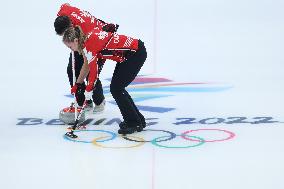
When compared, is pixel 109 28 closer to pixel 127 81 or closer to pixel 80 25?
pixel 80 25

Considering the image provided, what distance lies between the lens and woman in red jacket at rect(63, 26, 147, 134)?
12.1ft

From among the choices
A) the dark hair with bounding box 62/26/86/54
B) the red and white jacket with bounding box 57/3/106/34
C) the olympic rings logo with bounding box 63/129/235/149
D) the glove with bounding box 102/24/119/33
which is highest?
the red and white jacket with bounding box 57/3/106/34

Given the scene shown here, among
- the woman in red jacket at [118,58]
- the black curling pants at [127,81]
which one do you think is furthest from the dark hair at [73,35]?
the black curling pants at [127,81]

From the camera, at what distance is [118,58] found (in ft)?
12.7

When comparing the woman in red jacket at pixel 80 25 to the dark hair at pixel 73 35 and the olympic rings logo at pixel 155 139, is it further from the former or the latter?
the olympic rings logo at pixel 155 139

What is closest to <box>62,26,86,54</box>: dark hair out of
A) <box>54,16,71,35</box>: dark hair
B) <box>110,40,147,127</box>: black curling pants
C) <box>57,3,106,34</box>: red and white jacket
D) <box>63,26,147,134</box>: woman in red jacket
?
<box>63,26,147,134</box>: woman in red jacket

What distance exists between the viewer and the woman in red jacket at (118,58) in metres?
3.69

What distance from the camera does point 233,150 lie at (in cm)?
345

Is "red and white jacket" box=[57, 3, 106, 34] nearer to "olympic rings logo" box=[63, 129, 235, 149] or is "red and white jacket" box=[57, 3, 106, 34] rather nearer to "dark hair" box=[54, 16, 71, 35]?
"dark hair" box=[54, 16, 71, 35]

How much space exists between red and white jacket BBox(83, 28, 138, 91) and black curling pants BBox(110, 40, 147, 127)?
0.15 feet

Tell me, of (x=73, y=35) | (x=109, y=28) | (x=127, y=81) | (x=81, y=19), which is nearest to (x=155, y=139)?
(x=127, y=81)

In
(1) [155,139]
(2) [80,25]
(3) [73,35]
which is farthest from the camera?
(2) [80,25]

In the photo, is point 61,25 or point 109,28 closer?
point 61,25

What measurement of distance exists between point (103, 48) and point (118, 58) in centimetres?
17
